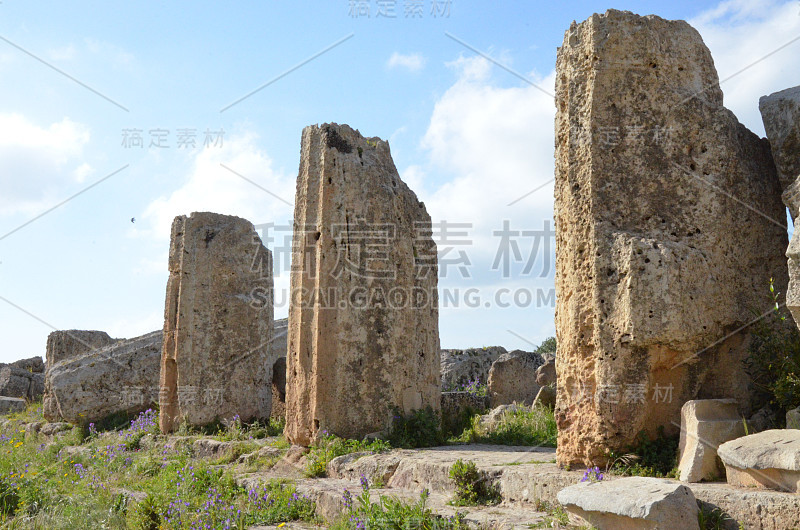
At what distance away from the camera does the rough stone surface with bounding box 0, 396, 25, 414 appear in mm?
17531

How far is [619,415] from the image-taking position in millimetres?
4895

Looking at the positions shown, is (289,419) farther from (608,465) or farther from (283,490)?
(608,465)

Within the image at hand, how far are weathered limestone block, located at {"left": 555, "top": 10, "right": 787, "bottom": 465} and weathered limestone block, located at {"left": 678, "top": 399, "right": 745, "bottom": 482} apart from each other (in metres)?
0.26

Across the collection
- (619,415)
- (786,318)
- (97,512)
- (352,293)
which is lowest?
(97,512)

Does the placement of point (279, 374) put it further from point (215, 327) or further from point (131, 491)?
point (131, 491)

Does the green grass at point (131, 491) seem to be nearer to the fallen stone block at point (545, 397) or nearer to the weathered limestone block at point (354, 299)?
the weathered limestone block at point (354, 299)

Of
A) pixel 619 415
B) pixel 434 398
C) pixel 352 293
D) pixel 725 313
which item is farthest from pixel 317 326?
pixel 725 313

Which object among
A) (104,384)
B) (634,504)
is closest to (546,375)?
(634,504)

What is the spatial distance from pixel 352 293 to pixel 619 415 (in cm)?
361

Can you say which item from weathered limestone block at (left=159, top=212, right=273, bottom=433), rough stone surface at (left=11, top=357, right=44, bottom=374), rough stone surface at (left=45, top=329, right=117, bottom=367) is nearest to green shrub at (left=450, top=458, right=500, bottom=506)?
weathered limestone block at (left=159, top=212, right=273, bottom=433)

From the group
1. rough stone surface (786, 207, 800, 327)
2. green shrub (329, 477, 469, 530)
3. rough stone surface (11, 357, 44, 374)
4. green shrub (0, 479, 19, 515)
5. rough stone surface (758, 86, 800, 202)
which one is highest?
rough stone surface (758, 86, 800, 202)

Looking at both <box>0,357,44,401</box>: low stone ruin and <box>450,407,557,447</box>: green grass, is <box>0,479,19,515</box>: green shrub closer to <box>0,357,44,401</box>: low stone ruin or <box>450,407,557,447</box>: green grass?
<box>450,407,557,447</box>: green grass

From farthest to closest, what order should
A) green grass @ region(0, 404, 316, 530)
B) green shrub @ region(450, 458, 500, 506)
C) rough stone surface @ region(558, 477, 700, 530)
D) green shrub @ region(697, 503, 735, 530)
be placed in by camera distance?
green grass @ region(0, 404, 316, 530) → green shrub @ region(450, 458, 500, 506) → green shrub @ region(697, 503, 735, 530) → rough stone surface @ region(558, 477, 700, 530)

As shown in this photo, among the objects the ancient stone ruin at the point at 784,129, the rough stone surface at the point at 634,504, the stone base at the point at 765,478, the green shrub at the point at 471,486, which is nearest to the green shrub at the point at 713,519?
the rough stone surface at the point at 634,504
